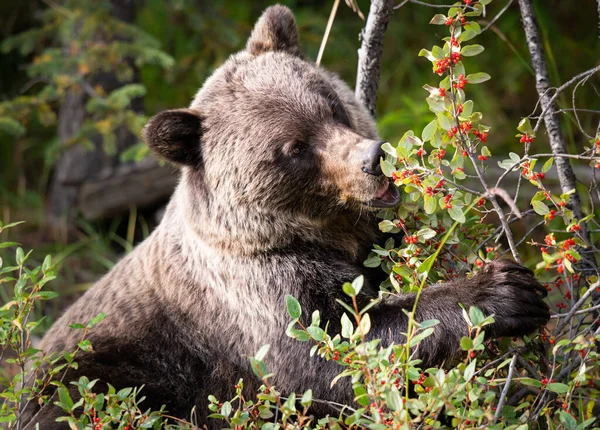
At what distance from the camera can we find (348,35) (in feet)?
26.7

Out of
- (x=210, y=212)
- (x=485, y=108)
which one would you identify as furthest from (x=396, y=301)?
(x=485, y=108)

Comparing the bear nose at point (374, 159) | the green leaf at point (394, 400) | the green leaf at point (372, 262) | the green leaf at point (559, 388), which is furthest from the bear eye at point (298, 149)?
the green leaf at point (559, 388)

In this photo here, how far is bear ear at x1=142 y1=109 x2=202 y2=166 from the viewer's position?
12.3 ft

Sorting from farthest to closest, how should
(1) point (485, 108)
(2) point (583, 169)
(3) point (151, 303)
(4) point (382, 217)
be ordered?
(1) point (485, 108)
(2) point (583, 169)
(3) point (151, 303)
(4) point (382, 217)

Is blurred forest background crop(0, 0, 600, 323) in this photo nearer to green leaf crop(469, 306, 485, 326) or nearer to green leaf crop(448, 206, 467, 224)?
green leaf crop(448, 206, 467, 224)

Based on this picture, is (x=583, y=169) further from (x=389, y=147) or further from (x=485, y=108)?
(x=389, y=147)

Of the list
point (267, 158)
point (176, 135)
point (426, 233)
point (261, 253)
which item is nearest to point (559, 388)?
point (426, 233)

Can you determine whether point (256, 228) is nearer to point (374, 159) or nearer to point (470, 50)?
point (374, 159)

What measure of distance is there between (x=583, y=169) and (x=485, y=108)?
1678mm

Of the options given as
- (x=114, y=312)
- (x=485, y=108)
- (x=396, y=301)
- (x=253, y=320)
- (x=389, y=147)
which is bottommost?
(x=114, y=312)

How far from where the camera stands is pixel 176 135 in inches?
150

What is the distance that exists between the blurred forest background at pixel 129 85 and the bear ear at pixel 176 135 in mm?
2276

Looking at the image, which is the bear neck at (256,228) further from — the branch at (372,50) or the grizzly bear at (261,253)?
the branch at (372,50)

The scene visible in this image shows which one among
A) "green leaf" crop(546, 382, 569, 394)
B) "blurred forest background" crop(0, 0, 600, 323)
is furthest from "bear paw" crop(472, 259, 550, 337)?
"blurred forest background" crop(0, 0, 600, 323)
